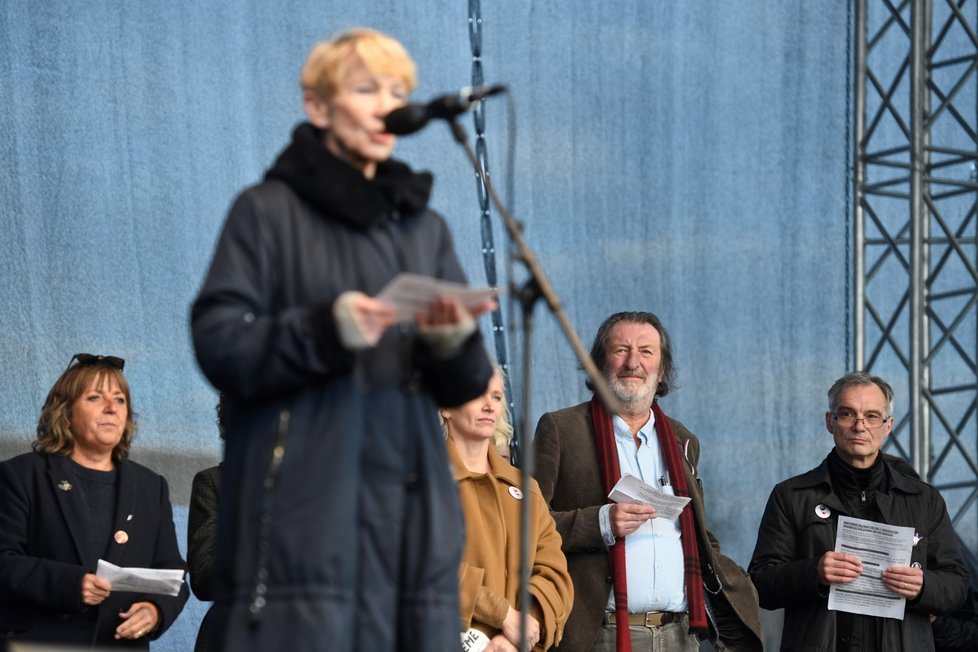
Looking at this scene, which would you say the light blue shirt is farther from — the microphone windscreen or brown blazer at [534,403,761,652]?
the microphone windscreen

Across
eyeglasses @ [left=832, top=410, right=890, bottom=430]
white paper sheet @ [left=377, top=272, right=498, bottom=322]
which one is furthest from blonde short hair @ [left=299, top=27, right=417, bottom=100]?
eyeglasses @ [left=832, top=410, right=890, bottom=430]

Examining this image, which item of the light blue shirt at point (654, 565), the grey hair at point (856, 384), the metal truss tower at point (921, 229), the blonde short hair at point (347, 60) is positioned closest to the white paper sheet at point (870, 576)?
the grey hair at point (856, 384)

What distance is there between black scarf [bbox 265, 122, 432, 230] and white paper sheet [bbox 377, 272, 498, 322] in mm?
164

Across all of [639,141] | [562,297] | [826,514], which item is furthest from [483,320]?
[826,514]

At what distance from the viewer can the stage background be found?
197 inches

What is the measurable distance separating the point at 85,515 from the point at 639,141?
3145 millimetres

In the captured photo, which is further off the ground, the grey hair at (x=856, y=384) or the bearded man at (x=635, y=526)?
the grey hair at (x=856, y=384)

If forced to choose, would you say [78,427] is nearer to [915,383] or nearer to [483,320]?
[483,320]

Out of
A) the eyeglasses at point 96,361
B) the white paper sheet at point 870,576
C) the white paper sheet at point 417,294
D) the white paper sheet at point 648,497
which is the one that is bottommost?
the white paper sheet at point 870,576

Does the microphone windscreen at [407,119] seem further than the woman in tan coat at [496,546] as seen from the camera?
No

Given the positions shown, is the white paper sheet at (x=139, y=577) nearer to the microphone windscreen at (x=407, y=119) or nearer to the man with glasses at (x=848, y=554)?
the man with glasses at (x=848, y=554)

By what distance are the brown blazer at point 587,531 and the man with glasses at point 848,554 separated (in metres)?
0.22

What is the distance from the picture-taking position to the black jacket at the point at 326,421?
6.60ft

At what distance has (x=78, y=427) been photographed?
4207 millimetres
